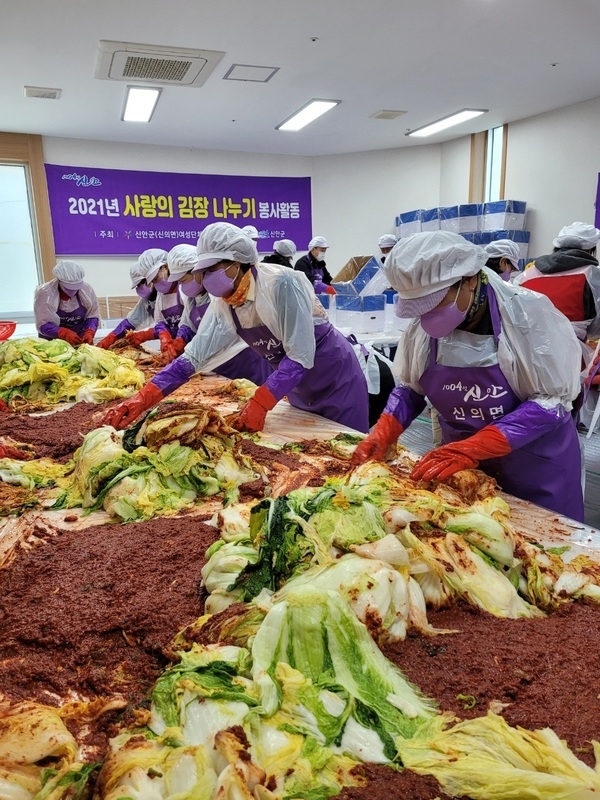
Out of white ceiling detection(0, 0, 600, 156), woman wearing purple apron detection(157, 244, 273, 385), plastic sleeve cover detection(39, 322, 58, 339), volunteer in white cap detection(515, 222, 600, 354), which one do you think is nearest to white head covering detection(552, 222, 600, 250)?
volunteer in white cap detection(515, 222, 600, 354)

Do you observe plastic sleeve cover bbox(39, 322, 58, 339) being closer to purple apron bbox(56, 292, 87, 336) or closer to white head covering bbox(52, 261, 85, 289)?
purple apron bbox(56, 292, 87, 336)

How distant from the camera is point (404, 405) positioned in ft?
9.48

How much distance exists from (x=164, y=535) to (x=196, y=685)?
0.91m

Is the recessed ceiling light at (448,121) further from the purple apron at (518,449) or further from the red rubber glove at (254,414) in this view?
the purple apron at (518,449)

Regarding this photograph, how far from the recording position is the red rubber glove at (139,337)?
6.50 metres

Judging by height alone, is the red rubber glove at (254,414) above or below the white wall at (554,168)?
below

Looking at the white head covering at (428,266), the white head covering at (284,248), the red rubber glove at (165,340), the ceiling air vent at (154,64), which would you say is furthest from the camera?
the white head covering at (284,248)

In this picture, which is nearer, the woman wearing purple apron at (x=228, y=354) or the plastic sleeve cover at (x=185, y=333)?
the woman wearing purple apron at (x=228, y=354)

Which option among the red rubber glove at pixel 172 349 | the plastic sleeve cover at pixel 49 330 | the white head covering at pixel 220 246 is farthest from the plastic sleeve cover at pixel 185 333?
the white head covering at pixel 220 246

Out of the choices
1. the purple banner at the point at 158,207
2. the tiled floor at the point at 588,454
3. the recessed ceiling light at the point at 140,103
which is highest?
the recessed ceiling light at the point at 140,103

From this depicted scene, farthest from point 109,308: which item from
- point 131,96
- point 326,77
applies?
point 326,77

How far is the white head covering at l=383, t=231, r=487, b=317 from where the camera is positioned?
2344 millimetres

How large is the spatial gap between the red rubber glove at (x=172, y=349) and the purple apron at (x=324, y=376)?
72.4 inches

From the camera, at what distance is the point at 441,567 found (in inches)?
60.7
